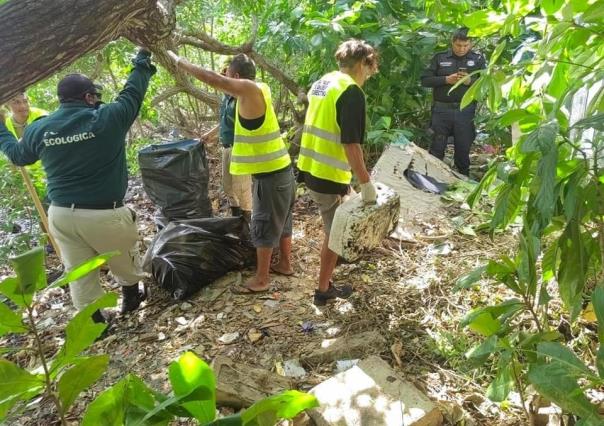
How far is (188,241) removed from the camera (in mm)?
3334

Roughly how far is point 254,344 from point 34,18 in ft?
6.63

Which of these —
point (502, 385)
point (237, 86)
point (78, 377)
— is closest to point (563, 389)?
point (502, 385)

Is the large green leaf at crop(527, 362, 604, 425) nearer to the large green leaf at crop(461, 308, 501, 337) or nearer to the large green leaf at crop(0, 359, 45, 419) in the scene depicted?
the large green leaf at crop(461, 308, 501, 337)

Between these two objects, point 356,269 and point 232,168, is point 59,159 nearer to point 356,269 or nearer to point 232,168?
point 232,168

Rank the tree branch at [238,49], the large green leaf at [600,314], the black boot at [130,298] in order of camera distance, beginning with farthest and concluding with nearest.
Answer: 1. the tree branch at [238,49]
2. the black boot at [130,298]
3. the large green leaf at [600,314]

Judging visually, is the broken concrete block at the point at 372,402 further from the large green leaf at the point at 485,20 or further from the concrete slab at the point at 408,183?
the concrete slab at the point at 408,183

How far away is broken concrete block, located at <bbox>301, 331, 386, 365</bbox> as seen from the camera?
8.40 ft

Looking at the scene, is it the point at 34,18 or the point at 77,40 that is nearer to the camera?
the point at 34,18

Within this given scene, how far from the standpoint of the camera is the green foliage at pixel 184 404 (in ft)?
2.57

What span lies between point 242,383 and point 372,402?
2.07 feet

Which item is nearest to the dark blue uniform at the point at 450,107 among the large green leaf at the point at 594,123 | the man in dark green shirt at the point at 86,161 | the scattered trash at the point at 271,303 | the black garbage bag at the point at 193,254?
the black garbage bag at the point at 193,254

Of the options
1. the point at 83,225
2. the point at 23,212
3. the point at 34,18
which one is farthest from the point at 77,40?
the point at 23,212

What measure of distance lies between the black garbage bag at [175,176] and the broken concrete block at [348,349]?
2.00 m

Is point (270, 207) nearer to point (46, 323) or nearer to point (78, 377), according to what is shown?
point (46, 323)
